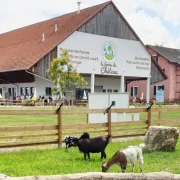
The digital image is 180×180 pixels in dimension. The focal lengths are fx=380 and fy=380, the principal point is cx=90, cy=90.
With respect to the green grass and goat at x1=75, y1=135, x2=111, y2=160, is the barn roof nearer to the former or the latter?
the green grass

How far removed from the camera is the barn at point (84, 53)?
3906cm

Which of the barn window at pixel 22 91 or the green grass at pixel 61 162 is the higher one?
the barn window at pixel 22 91

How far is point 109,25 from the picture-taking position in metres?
43.2

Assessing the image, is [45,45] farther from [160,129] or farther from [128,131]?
[160,129]

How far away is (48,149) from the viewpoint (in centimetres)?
1031

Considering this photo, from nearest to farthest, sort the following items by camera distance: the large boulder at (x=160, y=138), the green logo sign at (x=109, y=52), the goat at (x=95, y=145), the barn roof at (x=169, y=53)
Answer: the goat at (x=95, y=145), the large boulder at (x=160, y=138), the green logo sign at (x=109, y=52), the barn roof at (x=169, y=53)

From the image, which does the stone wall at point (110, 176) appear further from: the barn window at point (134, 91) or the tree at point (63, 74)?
the barn window at point (134, 91)

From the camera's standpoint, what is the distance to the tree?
36781 mm

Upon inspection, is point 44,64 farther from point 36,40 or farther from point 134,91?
point 134,91

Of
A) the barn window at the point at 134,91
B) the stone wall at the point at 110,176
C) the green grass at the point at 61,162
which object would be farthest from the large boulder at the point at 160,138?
the barn window at the point at 134,91

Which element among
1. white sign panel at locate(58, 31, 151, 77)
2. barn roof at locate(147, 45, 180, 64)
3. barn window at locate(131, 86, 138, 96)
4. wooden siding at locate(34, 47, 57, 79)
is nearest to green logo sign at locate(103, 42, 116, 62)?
white sign panel at locate(58, 31, 151, 77)

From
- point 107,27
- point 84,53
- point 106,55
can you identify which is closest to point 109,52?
point 106,55

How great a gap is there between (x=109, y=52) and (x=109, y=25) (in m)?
3.14

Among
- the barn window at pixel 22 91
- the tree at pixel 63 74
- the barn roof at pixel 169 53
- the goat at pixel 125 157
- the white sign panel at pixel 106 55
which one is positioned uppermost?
the barn roof at pixel 169 53
